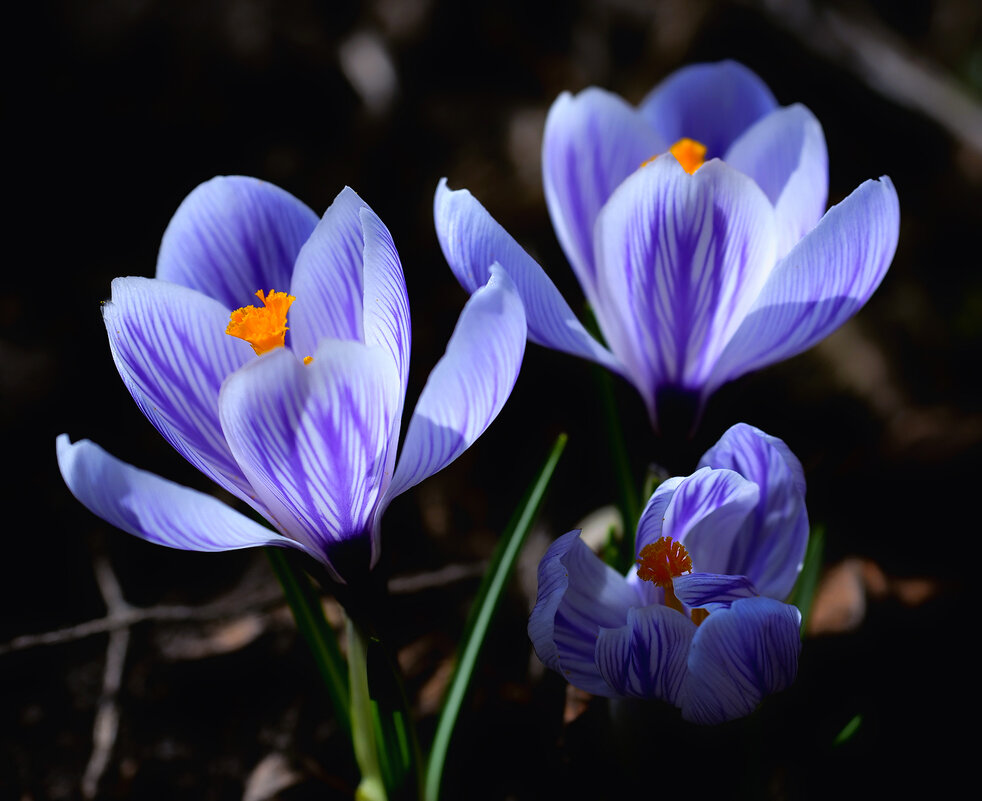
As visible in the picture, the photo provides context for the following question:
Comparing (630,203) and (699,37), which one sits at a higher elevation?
(699,37)

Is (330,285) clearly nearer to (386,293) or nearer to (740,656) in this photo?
(386,293)

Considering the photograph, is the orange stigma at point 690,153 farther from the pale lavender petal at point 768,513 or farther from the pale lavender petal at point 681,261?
the pale lavender petal at point 768,513

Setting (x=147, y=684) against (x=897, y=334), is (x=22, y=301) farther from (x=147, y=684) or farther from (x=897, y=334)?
(x=897, y=334)

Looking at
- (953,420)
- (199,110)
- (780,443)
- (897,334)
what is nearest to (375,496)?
(780,443)

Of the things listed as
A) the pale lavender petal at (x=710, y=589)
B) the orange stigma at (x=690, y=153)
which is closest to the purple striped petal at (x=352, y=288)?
the pale lavender petal at (x=710, y=589)

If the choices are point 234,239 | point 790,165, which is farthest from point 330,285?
point 790,165

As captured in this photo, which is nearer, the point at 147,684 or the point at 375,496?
the point at 375,496
